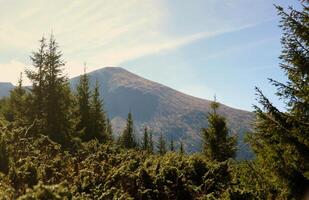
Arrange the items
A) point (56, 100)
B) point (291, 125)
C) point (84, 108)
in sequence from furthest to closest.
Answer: point (84, 108), point (56, 100), point (291, 125)

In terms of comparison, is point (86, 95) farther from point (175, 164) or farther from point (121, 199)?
point (121, 199)

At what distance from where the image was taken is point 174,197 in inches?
593

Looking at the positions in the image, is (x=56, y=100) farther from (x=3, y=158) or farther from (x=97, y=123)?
(x=3, y=158)

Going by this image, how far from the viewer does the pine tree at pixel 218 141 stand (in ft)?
136

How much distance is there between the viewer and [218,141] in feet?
137

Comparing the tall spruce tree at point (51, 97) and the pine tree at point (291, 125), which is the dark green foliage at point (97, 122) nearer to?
the tall spruce tree at point (51, 97)

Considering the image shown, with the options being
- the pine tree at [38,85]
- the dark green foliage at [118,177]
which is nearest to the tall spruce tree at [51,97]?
the pine tree at [38,85]

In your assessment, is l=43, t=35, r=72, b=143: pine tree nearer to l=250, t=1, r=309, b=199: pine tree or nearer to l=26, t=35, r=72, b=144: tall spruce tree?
l=26, t=35, r=72, b=144: tall spruce tree

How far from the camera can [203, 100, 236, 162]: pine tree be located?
4138cm

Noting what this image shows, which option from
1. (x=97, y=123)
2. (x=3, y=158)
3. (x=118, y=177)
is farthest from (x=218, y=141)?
(x=3, y=158)

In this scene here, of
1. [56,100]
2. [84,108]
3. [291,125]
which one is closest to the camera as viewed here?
[291,125]

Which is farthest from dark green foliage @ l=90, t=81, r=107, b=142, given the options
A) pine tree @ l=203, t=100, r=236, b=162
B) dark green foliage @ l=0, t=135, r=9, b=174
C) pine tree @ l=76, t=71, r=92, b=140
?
dark green foliage @ l=0, t=135, r=9, b=174

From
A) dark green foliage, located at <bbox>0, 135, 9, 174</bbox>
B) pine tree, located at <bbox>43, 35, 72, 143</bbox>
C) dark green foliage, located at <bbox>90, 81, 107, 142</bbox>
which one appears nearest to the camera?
dark green foliage, located at <bbox>0, 135, 9, 174</bbox>

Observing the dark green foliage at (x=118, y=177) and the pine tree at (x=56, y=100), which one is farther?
the pine tree at (x=56, y=100)
